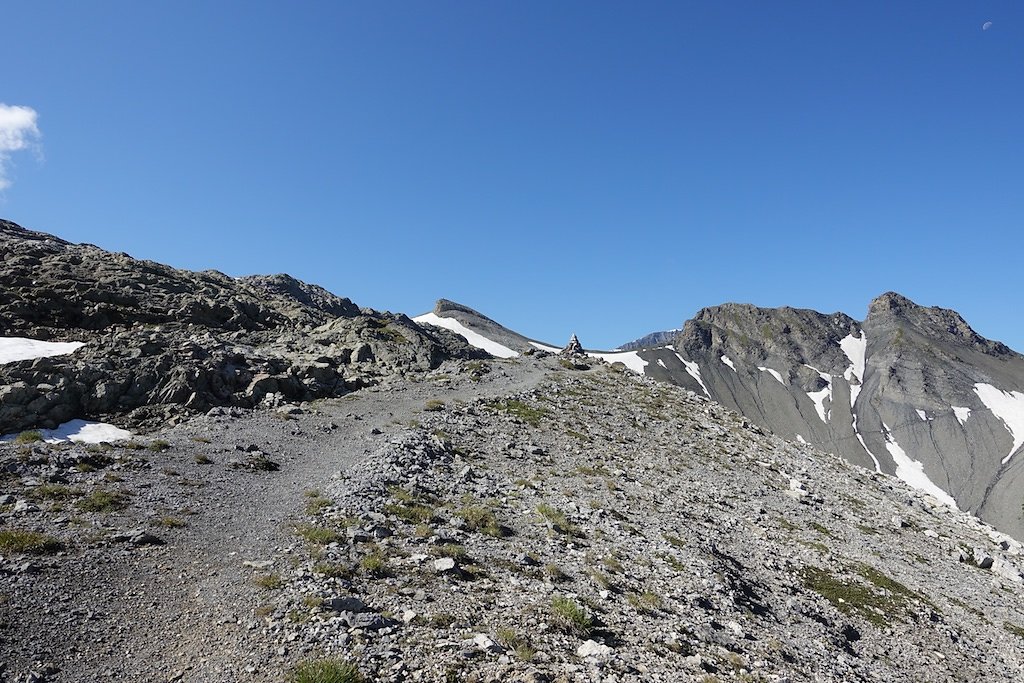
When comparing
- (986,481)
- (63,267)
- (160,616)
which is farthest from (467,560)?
(986,481)

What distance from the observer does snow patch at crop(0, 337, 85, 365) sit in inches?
1414

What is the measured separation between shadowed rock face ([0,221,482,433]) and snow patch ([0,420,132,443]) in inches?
34.4

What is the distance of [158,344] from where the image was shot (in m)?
41.5

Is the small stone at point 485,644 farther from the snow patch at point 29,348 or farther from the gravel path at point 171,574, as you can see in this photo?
the snow patch at point 29,348

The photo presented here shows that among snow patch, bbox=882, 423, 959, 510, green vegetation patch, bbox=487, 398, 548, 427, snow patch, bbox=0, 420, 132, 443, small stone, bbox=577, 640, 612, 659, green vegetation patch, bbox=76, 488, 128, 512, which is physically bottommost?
snow patch, bbox=0, 420, 132, 443

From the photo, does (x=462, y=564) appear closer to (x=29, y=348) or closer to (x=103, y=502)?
(x=103, y=502)

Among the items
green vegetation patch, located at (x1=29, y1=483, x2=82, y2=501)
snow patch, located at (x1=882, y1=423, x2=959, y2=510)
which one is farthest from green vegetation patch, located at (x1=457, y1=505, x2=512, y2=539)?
snow patch, located at (x1=882, y1=423, x2=959, y2=510)

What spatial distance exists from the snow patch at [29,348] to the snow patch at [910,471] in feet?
694

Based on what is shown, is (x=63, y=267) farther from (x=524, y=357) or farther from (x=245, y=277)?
(x=245, y=277)

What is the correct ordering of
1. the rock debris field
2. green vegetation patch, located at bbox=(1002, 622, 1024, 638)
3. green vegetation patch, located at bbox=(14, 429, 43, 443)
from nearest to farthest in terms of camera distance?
the rock debris field
green vegetation patch, located at bbox=(1002, 622, 1024, 638)
green vegetation patch, located at bbox=(14, 429, 43, 443)

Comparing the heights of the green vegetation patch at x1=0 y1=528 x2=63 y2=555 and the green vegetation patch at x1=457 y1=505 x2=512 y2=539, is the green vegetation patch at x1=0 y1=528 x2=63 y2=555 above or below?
below

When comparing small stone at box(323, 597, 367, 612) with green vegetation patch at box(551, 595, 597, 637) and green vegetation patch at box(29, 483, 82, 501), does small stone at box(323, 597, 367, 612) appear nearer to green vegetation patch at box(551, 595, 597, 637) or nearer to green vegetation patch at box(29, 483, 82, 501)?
green vegetation patch at box(551, 595, 597, 637)

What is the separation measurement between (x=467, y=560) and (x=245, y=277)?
132 m

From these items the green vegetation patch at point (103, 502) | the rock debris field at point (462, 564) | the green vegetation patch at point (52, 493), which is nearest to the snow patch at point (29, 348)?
the rock debris field at point (462, 564)
